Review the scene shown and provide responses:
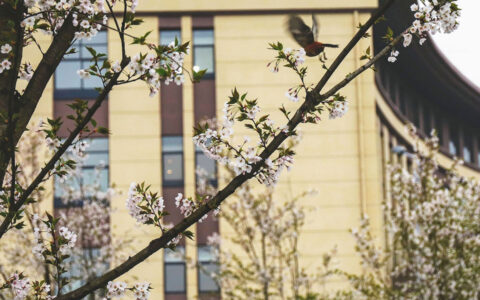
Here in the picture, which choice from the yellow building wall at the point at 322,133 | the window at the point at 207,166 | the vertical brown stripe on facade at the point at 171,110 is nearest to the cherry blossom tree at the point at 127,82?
the window at the point at 207,166

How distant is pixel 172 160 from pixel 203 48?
166 inches

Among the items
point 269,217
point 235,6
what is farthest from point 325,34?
point 269,217

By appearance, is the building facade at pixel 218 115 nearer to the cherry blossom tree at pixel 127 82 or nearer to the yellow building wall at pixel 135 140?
the yellow building wall at pixel 135 140

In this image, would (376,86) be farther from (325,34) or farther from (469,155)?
(469,155)

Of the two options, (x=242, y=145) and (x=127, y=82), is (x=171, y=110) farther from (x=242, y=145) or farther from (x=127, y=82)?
(x=127, y=82)

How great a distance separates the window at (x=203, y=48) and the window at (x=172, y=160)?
285cm

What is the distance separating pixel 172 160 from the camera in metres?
32.1

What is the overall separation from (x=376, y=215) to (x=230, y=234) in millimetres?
5216

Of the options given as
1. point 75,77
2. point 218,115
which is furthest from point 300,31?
point 75,77

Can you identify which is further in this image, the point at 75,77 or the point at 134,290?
the point at 75,77

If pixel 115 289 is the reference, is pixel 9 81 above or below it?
above

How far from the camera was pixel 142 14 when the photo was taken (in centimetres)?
3241

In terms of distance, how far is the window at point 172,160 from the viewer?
1259 inches

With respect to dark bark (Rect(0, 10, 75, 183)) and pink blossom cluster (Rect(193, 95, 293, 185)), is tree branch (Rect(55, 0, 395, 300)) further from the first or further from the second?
dark bark (Rect(0, 10, 75, 183))
